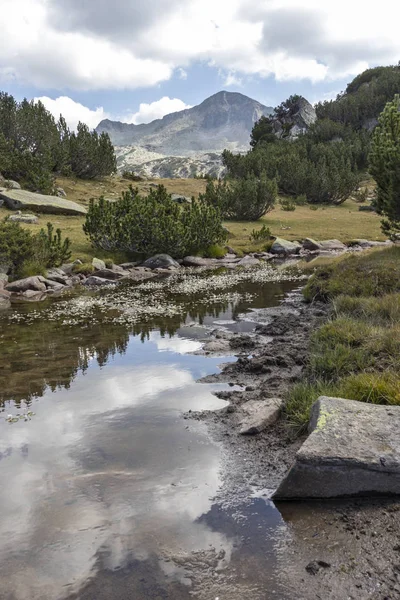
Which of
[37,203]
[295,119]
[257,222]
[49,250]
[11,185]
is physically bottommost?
[49,250]

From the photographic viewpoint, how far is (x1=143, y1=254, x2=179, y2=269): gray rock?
1208 inches

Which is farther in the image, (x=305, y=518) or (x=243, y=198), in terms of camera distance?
(x=243, y=198)

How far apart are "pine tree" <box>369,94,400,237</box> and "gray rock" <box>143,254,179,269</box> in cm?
1342

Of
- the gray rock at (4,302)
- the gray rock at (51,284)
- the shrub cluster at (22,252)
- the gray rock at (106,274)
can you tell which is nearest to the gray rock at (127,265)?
the gray rock at (106,274)

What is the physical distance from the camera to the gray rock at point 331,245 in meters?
38.8

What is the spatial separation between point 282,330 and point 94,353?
208 inches

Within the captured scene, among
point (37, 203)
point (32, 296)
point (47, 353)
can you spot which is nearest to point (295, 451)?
point (47, 353)

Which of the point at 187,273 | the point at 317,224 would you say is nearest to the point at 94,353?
the point at 187,273

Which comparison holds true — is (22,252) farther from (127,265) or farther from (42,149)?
(42,149)

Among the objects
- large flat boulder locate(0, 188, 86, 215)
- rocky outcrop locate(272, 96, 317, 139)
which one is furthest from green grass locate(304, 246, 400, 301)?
rocky outcrop locate(272, 96, 317, 139)

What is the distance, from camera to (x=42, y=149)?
52438 mm

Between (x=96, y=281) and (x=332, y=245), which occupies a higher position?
(x=332, y=245)

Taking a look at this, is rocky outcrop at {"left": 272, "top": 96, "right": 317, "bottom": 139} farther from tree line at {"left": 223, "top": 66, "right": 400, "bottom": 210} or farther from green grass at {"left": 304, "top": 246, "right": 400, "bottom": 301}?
green grass at {"left": 304, "top": 246, "right": 400, "bottom": 301}

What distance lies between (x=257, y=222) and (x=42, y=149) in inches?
1028
